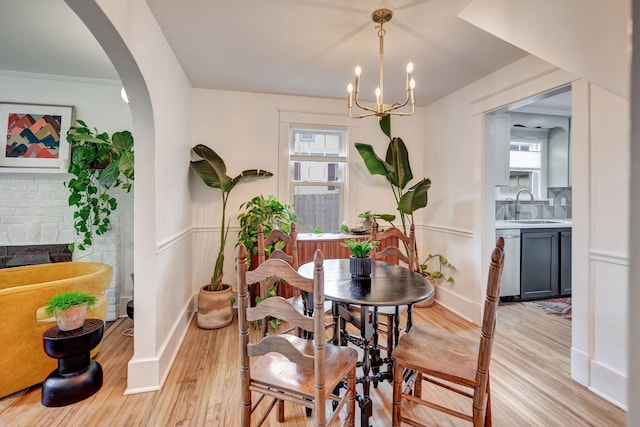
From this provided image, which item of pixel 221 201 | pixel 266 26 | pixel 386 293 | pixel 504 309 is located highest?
pixel 266 26

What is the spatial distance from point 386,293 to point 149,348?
1.65m

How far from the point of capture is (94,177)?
9.53 ft

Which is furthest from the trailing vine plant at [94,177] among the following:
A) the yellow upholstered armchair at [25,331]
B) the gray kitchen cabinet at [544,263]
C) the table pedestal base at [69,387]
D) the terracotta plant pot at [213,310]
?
the gray kitchen cabinet at [544,263]

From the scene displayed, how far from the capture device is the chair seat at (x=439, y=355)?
140 centimetres

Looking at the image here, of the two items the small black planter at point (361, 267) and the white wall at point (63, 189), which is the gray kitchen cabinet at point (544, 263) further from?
the white wall at point (63, 189)

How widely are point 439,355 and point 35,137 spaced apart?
13.0ft

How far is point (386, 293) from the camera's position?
A: 1.59 metres

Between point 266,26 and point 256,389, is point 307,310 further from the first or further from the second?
point 266,26

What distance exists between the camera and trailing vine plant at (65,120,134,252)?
2.74 metres

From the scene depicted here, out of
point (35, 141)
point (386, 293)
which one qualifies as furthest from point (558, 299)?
point (35, 141)

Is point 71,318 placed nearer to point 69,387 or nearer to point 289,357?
point 69,387

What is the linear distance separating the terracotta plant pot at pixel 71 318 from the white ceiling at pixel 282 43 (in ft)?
6.39

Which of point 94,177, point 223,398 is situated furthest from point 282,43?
point 223,398

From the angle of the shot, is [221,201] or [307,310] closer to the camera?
[307,310]
